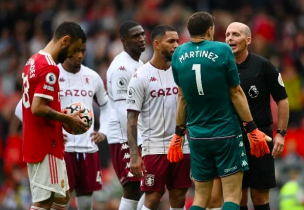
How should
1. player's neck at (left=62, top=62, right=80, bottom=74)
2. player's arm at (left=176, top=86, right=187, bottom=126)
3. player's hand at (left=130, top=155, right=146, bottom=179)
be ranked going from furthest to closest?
player's neck at (left=62, top=62, right=80, bottom=74)
player's hand at (left=130, top=155, right=146, bottom=179)
player's arm at (left=176, top=86, right=187, bottom=126)

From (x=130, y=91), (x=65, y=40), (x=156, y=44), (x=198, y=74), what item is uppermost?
(x=65, y=40)

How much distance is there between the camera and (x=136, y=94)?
34.3 ft

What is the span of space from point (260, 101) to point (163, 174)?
1.52 m

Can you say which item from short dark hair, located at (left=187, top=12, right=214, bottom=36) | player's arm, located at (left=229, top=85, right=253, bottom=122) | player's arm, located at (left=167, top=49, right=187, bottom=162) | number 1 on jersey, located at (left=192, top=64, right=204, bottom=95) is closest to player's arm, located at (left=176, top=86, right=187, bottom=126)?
player's arm, located at (left=167, top=49, right=187, bottom=162)

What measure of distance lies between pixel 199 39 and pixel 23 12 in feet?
48.1

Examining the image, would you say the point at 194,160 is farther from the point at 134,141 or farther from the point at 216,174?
the point at 134,141

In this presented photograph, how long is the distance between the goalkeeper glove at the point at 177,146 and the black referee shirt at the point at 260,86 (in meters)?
1.06

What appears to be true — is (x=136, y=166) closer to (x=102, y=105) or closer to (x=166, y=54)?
(x=166, y=54)

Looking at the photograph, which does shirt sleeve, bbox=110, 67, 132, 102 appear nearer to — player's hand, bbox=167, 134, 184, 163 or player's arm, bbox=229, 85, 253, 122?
player's hand, bbox=167, 134, 184, 163

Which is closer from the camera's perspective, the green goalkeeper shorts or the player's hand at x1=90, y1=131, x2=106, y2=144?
the green goalkeeper shorts

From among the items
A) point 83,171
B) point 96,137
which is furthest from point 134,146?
point 83,171

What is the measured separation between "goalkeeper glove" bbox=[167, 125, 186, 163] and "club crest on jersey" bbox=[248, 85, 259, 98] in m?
1.06

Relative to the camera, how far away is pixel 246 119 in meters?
9.45

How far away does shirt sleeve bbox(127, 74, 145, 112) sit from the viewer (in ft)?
34.3
